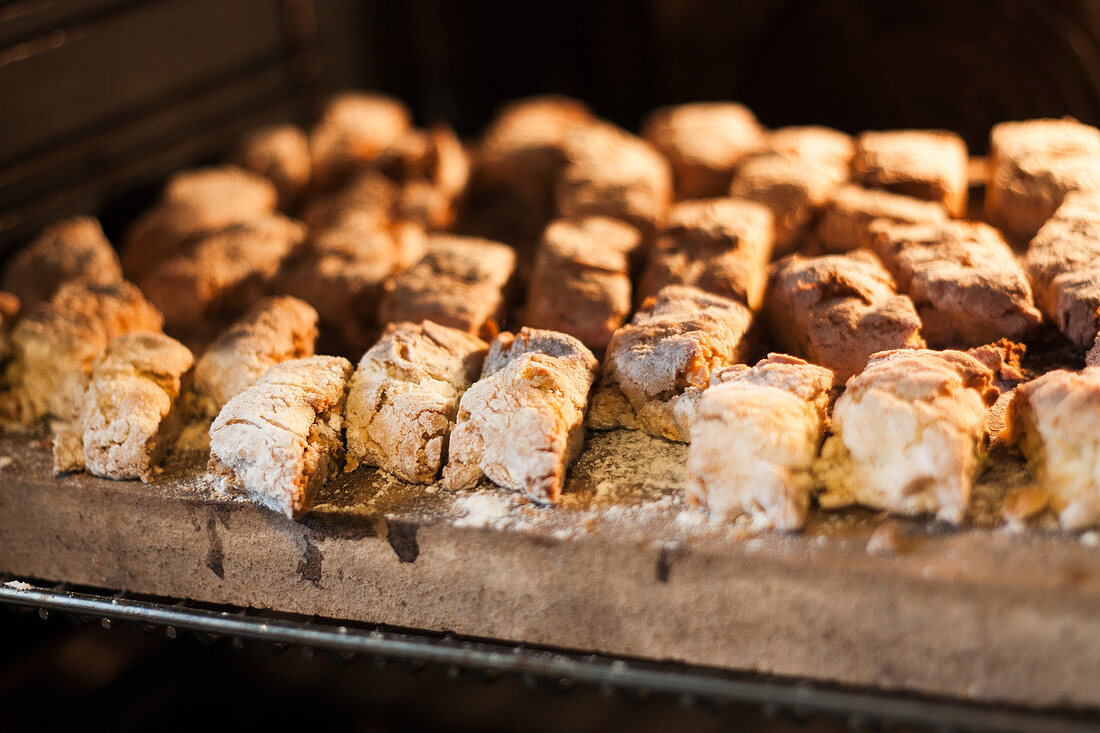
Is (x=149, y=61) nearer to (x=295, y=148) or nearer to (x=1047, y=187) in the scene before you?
(x=295, y=148)

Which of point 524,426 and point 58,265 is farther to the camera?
point 58,265

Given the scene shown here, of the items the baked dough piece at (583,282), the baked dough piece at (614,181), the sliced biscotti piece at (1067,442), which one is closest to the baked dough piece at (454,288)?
the baked dough piece at (583,282)

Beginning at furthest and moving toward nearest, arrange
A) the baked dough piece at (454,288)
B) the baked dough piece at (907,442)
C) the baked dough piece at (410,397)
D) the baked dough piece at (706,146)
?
the baked dough piece at (706,146), the baked dough piece at (454,288), the baked dough piece at (410,397), the baked dough piece at (907,442)

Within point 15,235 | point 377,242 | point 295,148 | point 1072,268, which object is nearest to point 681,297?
point 1072,268

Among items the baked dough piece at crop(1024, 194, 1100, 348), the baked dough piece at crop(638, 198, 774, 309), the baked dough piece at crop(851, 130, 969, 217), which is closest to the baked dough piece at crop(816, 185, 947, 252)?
the baked dough piece at crop(851, 130, 969, 217)

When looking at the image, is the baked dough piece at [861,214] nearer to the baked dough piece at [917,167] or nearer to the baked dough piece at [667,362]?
the baked dough piece at [917,167]

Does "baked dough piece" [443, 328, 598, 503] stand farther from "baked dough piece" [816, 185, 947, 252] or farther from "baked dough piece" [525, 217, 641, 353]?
"baked dough piece" [816, 185, 947, 252]

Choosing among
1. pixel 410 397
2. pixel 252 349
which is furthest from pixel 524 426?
pixel 252 349

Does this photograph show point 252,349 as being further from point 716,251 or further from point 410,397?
point 716,251
